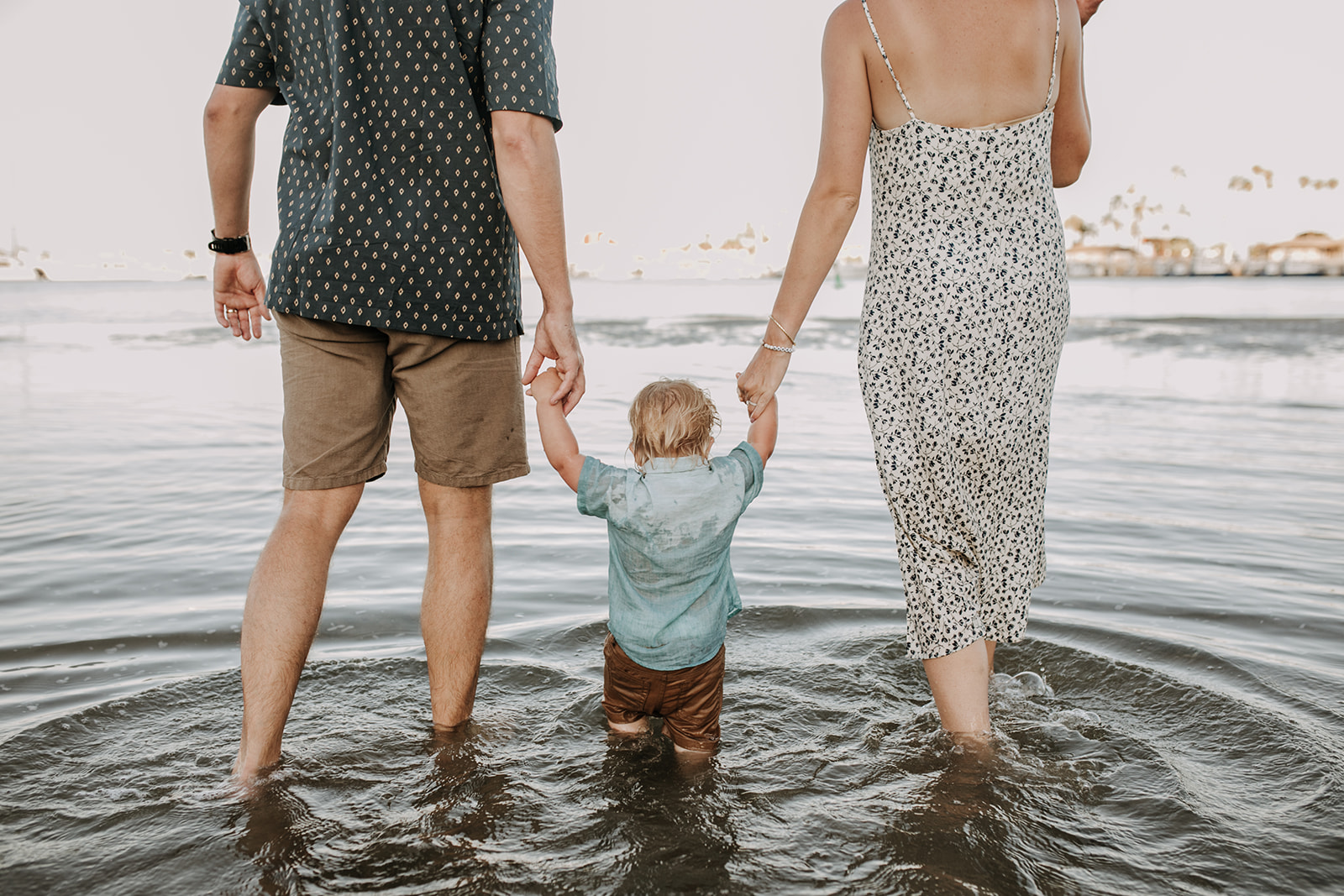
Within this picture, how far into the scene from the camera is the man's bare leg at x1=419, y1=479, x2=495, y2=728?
2.50 meters

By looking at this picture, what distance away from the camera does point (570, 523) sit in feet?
16.1

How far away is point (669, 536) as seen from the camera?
91.7 inches

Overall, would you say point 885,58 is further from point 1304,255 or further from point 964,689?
point 1304,255

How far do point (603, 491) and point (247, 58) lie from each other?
137 centimetres

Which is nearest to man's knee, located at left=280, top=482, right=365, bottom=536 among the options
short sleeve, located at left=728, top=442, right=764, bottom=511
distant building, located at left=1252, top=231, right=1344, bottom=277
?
short sleeve, located at left=728, top=442, right=764, bottom=511

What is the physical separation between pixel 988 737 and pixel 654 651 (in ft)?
2.82

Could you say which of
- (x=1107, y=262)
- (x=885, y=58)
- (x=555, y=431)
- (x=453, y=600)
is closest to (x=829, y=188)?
(x=885, y=58)

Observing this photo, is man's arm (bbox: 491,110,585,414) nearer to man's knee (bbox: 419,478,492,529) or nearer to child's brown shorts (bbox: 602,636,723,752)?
man's knee (bbox: 419,478,492,529)

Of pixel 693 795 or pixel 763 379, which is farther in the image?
pixel 763 379

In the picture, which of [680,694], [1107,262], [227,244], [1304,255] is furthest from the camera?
[1107,262]

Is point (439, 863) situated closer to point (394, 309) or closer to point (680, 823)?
point (680, 823)

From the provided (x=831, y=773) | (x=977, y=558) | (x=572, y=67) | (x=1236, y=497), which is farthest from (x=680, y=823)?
(x=572, y=67)

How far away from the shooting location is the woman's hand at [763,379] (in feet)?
7.77

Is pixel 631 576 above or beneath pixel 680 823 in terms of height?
above
